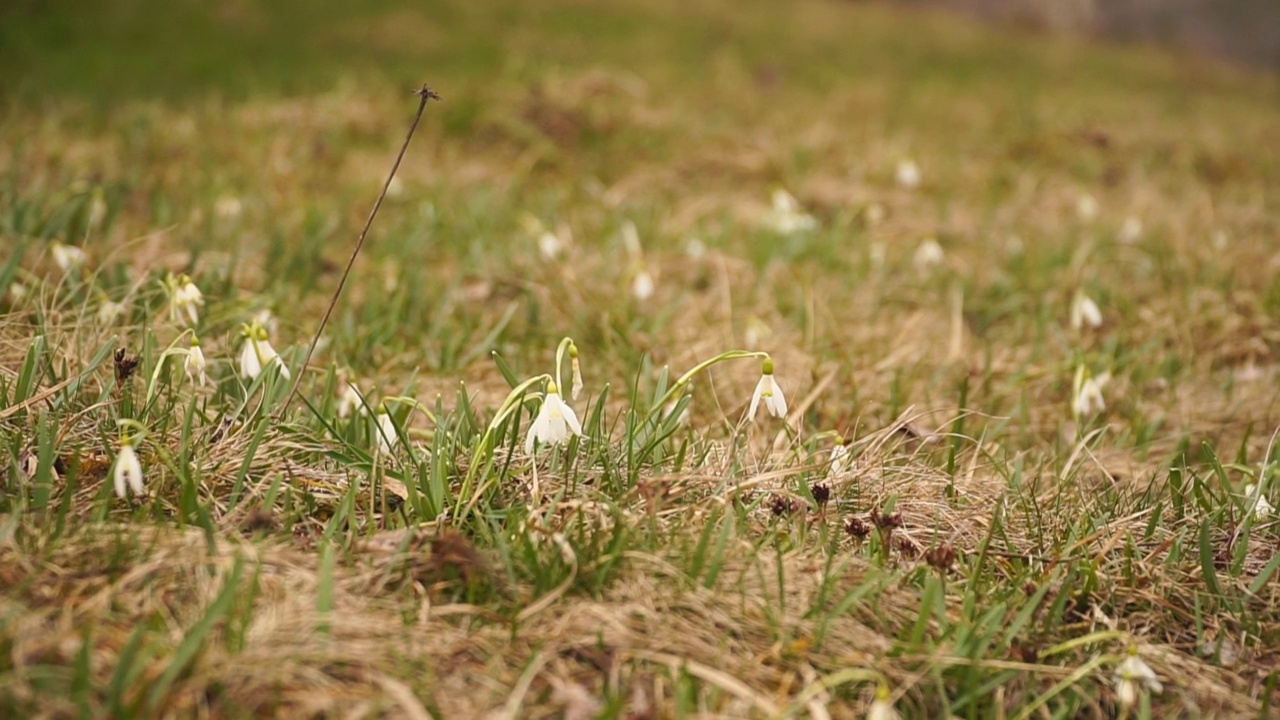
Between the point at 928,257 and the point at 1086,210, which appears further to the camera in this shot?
the point at 1086,210

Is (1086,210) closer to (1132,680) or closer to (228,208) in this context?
(1132,680)

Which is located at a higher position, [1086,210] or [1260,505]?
[1086,210]

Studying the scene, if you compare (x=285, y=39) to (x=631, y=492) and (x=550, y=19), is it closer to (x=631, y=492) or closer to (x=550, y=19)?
(x=550, y=19)

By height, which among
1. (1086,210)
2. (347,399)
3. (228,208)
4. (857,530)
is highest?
(228,208)

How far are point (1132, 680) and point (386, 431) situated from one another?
4.44 feet

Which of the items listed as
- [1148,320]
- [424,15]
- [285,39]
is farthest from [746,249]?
[424,15]

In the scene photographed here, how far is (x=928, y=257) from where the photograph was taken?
3598 millimetres

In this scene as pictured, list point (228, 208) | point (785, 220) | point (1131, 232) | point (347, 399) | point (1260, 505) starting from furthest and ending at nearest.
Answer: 1. point (1131, 232)
2. point (785, 220)
3. point (228, 208)
4. point (347, 399)
5. point (1260, 505)

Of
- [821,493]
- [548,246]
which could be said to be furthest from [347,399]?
[548,246]

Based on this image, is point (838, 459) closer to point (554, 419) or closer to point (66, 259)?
point (554, 419)

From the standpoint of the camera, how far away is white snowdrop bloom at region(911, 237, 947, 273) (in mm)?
3572

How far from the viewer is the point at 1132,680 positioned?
1.45m

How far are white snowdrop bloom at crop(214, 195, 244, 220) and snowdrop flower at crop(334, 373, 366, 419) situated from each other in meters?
1.35

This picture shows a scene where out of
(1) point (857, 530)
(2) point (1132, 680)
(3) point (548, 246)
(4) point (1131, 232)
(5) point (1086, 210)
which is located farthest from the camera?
(5) point (1086, 210)
